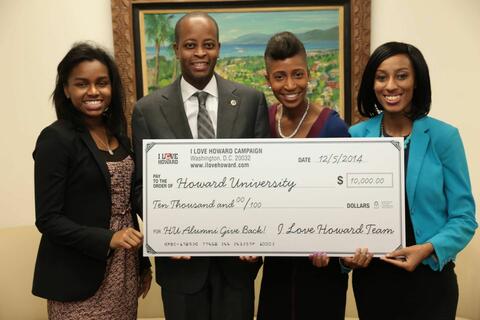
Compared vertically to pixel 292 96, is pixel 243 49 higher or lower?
higher

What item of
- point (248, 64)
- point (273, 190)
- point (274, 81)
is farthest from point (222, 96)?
point (248, 64)

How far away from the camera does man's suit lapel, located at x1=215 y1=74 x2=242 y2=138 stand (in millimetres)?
1504

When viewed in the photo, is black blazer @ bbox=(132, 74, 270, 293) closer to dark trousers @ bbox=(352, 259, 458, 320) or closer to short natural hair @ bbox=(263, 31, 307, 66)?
short natural hair @ bbox=(263, 31, 307, 66)

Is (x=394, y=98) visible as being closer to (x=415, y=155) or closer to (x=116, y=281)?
(x=415, y=155)

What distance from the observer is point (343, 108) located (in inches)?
102

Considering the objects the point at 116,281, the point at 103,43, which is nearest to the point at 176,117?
the point at 116,281

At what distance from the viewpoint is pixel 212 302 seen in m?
1.53

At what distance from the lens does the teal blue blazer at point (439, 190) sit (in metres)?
1.40

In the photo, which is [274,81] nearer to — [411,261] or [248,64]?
[411,261]

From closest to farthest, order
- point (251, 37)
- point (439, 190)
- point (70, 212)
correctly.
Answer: point (439, 190) → point (70, 212) → point (251, 37)

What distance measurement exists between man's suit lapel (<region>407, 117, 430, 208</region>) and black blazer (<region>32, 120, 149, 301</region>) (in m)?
0.95

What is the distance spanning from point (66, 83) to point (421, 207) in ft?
3.99

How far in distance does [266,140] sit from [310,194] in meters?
0.22

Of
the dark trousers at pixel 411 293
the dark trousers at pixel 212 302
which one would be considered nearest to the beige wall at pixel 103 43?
the dark trousers at pixel 411 293
